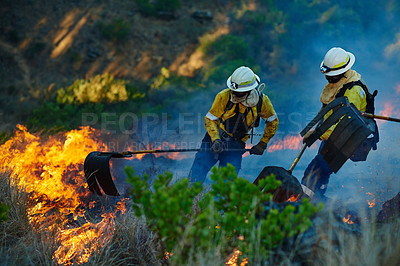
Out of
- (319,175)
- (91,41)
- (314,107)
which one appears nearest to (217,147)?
(319,175)

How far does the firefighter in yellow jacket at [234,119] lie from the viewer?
14.9 ft

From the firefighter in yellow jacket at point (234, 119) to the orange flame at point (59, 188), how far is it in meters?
1.55

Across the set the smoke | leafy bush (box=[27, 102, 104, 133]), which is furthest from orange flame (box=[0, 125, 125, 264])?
leafy bush (box=[27, 102, 104, 133])

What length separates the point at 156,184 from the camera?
2518 millimetres

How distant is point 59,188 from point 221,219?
11.0 ft

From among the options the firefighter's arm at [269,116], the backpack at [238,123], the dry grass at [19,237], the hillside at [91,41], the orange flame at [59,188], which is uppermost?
the hillside at [91,41]

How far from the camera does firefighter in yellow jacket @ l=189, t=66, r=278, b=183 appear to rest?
14.9 feet

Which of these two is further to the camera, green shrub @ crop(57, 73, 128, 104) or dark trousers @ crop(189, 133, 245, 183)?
green shrub @ crop(57, 73, 128, 104)

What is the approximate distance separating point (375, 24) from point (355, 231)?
18.2 metres

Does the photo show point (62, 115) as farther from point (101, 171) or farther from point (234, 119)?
point (234, 119)

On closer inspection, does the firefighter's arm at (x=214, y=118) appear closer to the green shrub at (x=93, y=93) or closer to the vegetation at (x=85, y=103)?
the vegetation at (x=85, y=103)

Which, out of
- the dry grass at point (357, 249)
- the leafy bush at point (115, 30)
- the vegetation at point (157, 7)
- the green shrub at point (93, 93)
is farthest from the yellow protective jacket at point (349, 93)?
the vegetation at point (157, 7)

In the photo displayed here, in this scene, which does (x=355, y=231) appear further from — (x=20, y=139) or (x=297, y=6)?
(x=297, y=6)

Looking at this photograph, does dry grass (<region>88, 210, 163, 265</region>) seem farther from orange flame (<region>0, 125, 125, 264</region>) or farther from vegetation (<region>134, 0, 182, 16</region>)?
vegetation (<region>134, 0, 182, 16</region>)
